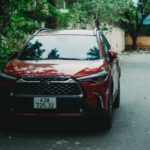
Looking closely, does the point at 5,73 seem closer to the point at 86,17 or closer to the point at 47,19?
the point at 47,19

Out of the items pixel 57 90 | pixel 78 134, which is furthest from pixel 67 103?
pixel 78 134

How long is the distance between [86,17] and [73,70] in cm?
2150

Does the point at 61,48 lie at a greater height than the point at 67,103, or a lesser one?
greater

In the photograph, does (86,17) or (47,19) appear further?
(86,17)

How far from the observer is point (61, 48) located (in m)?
9.69

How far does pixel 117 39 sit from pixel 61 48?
112 feet

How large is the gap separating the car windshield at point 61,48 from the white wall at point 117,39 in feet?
93.2

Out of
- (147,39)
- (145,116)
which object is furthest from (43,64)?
(147,39)

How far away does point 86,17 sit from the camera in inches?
1168

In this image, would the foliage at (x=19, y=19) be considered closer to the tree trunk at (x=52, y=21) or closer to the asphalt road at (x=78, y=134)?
the tree trunk at (x=52, y=21)

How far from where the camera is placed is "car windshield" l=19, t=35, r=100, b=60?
9.47 meters

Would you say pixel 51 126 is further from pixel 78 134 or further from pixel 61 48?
pixel 61 48

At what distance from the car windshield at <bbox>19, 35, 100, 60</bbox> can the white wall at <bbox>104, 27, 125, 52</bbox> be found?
28401 millimetres

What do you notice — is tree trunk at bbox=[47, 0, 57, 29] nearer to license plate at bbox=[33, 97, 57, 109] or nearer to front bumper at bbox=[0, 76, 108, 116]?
front bumper at bbox=[0, 76, 108, 116]
